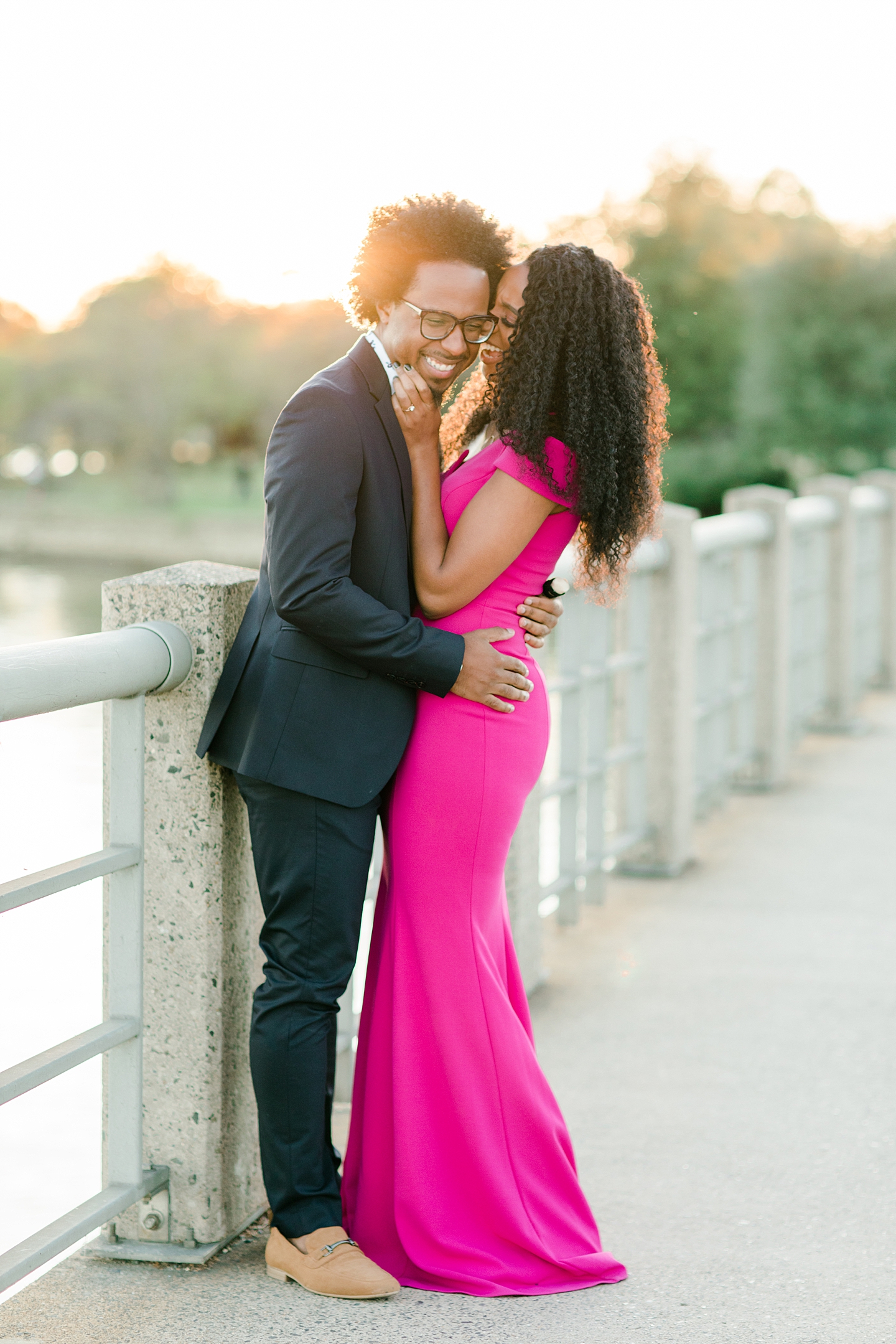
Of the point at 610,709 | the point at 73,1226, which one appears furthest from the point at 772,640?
the point at 73,1226

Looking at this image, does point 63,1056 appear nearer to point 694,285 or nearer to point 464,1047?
point 464,1047

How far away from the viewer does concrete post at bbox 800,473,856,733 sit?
9.47m

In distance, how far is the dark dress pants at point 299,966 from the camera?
9.24 ft

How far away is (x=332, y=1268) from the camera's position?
9.39ft

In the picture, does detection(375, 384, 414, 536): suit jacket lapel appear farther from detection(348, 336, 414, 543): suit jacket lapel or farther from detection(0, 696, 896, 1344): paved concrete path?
detection(0, 696, 896, 1344): paved concrete path

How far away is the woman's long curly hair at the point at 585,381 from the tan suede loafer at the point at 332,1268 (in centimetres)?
137

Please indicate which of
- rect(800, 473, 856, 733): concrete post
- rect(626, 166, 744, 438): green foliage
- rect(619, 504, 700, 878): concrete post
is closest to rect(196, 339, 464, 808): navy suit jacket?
rect(619, 504, 700, 878): concrete post

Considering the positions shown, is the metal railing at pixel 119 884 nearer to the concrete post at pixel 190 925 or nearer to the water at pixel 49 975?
the concrete post at pixel 190 925

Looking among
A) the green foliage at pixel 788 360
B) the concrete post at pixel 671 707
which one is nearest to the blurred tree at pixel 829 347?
the green foliage at pixel 788 360

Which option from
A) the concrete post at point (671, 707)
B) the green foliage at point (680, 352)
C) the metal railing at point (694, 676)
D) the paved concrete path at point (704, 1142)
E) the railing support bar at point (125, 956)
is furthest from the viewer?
the green foliage at point (680, 352)

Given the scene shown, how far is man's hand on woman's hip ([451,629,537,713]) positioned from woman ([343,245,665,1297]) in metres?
0.05

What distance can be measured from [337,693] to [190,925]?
1.78 feet

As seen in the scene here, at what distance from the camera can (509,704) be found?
2.96 m

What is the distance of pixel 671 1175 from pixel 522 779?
3.68ft
